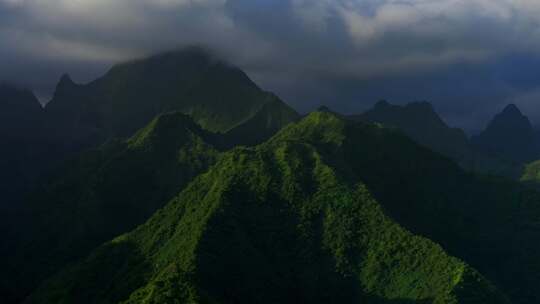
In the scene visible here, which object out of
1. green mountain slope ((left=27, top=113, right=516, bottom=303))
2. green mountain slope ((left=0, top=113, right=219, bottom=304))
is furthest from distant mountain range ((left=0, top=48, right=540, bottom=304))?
green mountain slope ((left=0, top=113, right=219, bottom=304))

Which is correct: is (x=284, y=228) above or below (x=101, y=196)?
above

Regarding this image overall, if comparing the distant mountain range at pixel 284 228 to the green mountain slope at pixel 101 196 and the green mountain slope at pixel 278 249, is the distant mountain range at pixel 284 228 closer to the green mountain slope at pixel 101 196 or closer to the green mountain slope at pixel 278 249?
the green mountain slope at pixel 278 249

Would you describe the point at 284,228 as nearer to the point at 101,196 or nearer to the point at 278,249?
the point at 278,249

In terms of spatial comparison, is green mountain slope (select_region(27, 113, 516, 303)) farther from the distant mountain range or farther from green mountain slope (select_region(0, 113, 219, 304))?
green mountain slope (select_region(0, 113, 219, 304))

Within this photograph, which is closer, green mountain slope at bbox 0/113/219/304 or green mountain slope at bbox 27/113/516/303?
green mountain slope at bbox 27/113/516/303

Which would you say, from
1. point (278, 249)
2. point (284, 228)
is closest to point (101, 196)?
point (284, 228)

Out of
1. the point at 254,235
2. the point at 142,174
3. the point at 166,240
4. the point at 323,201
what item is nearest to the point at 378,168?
the point at 323,201
